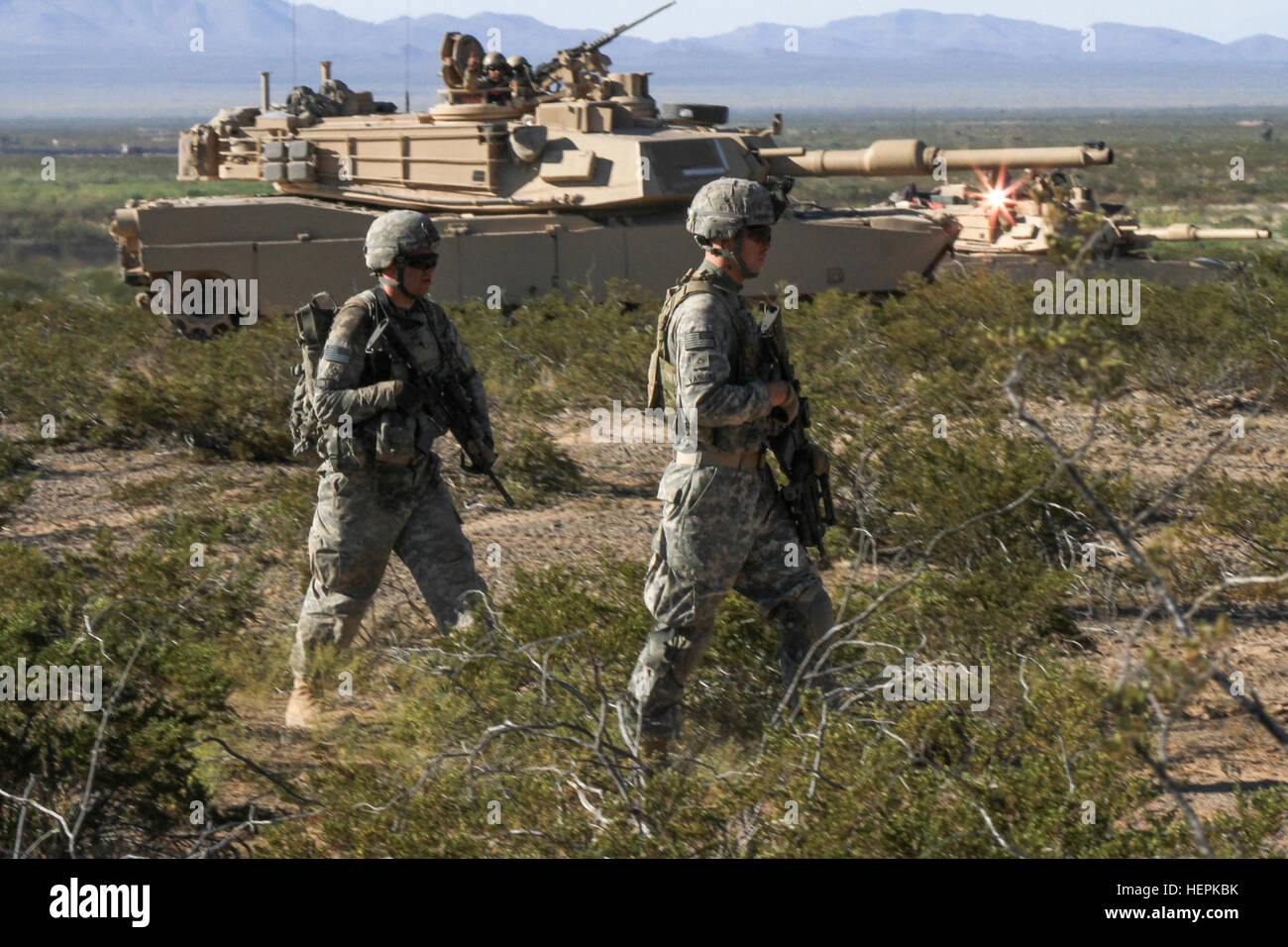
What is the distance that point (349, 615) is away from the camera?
529 cm

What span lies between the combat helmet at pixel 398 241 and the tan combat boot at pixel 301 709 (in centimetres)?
148

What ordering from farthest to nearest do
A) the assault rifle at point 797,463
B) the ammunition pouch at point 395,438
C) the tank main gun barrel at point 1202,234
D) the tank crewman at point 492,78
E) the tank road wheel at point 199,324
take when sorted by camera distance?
the tank main gun barrel at point 1202,234 < the tank crewman at point 492,78 < the tank road wheel at point 199,324 < the ammunition pouch at point 395,438 < the assault rifle at point 797,463

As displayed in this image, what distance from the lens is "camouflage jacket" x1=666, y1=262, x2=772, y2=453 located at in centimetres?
436

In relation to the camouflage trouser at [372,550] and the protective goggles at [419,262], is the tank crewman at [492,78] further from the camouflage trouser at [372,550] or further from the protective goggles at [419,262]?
the camouflage trouser at [372,550]

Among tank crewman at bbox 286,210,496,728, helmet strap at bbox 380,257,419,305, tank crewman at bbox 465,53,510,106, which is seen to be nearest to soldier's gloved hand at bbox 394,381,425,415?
tank crewman at bbox 286,210,496,728

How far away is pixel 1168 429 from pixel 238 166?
33.7 ft

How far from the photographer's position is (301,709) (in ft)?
17.2

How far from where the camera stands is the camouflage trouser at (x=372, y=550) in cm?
523

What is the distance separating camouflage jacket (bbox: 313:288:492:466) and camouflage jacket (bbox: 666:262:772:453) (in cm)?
Result: 112

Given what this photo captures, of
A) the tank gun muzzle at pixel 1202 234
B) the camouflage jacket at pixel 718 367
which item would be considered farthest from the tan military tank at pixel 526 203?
the camouflage jacket at pixel 718 367

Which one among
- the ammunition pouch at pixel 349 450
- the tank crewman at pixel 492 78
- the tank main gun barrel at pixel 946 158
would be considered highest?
the tank crewman at pixel 492 78

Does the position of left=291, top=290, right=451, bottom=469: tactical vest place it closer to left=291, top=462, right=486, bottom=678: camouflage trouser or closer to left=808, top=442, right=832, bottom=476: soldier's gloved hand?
left=291, top=462, right=486, bottom=678: camouflage trouser
